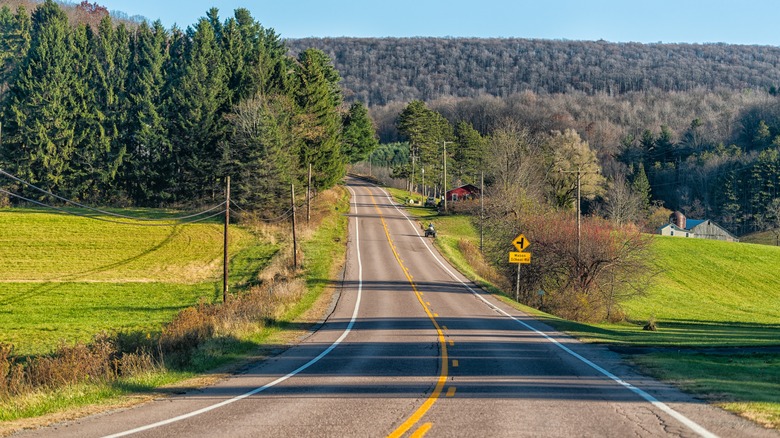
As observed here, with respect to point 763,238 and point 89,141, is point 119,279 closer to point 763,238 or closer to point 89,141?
point 89,141

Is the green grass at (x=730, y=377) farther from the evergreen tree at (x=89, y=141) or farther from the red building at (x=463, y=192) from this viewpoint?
the red building at (x=463, y=192)

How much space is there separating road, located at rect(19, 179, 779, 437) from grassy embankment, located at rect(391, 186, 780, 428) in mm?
990

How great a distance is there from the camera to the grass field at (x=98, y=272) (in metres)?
35.1

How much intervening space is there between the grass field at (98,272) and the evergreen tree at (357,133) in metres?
43.5

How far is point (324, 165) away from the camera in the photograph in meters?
76.9

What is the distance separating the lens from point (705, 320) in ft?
153

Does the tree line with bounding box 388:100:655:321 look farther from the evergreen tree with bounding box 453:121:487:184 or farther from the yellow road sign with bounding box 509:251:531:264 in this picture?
the yellow road sign with bounding box 509:251:531:264

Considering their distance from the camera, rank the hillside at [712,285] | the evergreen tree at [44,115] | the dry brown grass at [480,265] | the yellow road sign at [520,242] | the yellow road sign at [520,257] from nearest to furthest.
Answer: the yellow road sign at [520,242]
the yellow road sign at [520,257]
the hillside at [712,285]
the dry brown grass at [480,265]
the evergreen tree at [44,115]

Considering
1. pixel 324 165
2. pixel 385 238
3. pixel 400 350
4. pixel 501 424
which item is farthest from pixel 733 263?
pixel 501 424

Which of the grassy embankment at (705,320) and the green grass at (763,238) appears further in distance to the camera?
the green grass at (763,238)

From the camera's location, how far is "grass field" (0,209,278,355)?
1382 inches

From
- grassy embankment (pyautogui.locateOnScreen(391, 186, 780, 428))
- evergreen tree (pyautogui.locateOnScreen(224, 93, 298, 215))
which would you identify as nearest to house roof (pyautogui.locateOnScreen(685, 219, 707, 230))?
grassy embankment (pyautogui.locateOnScreen(391, 186, 780, 428))

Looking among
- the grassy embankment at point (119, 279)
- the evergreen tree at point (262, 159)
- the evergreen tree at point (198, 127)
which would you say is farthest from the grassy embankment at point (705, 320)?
the evergreen tree at point (198, 127)

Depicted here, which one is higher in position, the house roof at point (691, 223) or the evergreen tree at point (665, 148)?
the evergreen tree at point (665, 148)
